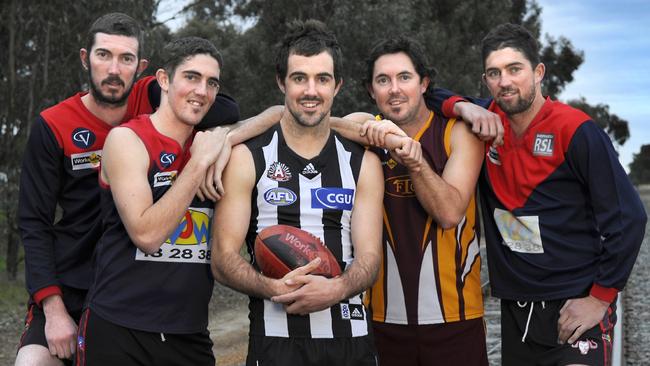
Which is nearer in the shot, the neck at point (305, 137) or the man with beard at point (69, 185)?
the neck at point (305, 137)

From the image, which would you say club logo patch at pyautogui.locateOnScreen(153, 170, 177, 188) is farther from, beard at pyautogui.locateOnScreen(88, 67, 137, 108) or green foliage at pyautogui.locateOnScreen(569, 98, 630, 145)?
green foliage at pyautogui.locateOnScreen(569, 98, 630, 145)

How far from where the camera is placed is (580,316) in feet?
14.5

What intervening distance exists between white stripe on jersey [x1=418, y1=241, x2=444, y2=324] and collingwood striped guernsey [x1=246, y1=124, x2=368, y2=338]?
0.71 metres

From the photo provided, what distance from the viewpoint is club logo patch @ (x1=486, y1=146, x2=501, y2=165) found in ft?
15.8

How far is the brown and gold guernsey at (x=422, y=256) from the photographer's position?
4918 mm

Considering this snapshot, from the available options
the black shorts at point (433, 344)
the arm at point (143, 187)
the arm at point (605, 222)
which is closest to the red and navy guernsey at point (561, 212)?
the arm at point (605, 222)

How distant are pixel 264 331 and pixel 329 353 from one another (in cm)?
37

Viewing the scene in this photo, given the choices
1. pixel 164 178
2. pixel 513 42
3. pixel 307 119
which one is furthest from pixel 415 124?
pixel 164 178

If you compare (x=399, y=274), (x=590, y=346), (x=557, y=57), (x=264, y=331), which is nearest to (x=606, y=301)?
(x=590, y=346)

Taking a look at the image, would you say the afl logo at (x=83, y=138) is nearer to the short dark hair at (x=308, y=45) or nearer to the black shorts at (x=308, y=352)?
the short dark hair at (x=308, y=45)

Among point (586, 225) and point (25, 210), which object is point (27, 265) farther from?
point (586, 225)

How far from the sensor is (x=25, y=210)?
468 cm

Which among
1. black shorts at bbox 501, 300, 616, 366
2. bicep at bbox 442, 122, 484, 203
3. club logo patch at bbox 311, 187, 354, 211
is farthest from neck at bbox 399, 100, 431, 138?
black shorts at bbox 501, 300, 616, 366

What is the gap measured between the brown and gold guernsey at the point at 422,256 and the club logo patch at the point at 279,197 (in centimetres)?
91
